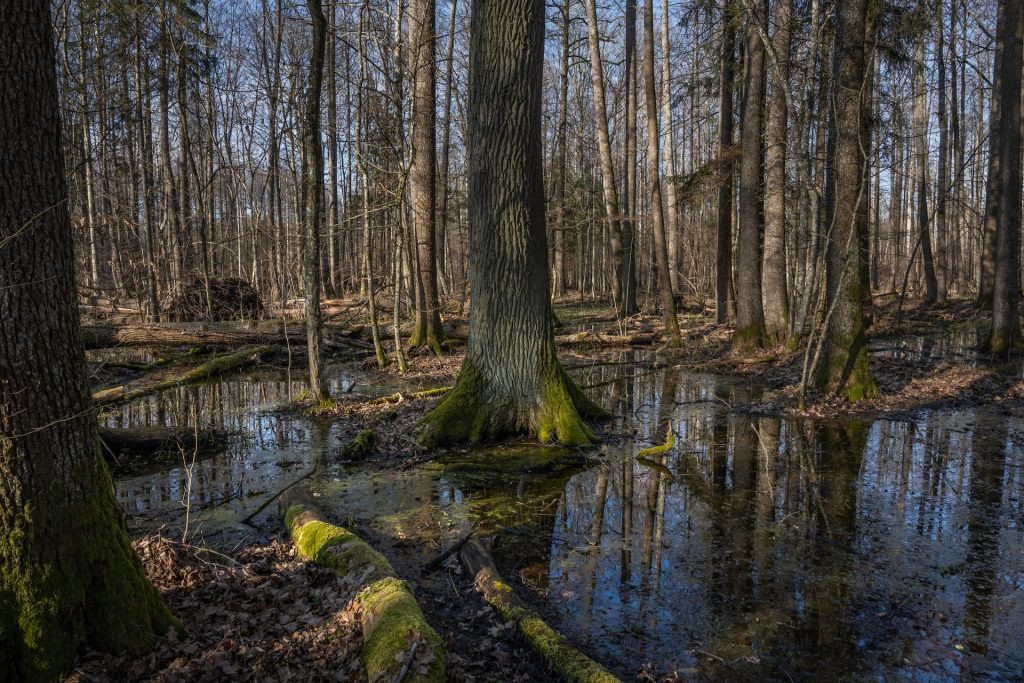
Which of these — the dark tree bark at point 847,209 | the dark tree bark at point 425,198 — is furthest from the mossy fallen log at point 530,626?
the dark tree bark at point 425,198

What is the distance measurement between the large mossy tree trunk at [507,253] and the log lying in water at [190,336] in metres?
9.77

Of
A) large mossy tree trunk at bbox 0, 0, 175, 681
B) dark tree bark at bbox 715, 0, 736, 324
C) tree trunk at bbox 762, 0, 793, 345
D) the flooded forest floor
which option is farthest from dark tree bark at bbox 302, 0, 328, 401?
dark tree bark at bbox 715, 0, 736, 324

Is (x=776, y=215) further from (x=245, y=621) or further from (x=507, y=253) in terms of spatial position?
(x=245, y=621)

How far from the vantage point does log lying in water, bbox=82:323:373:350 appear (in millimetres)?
16609

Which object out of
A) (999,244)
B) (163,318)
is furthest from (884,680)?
(163,318)

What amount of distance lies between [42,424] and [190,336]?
15426 mm

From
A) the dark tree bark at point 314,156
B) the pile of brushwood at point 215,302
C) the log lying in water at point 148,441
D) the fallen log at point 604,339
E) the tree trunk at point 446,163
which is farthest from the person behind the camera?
the pile of brushwood at point 215,302

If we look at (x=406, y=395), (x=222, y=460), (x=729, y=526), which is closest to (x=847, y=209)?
(x=729, y=526)

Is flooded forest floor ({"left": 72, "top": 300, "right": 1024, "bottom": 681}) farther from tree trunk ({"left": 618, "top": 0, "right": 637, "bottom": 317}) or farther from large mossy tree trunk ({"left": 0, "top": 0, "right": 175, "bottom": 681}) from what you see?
tree trunk ({"left": 618, "top": 0, "right": 637, "bottom": 317})

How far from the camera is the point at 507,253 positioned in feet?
28.4

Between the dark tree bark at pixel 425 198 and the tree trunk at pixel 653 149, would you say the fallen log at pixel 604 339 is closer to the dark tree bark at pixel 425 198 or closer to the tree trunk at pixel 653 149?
the tree trunk at pixel 653 149

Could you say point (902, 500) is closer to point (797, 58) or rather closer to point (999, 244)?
point (999, 244)

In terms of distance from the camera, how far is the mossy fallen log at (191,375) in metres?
10.8

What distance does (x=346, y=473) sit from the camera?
7.62 m
